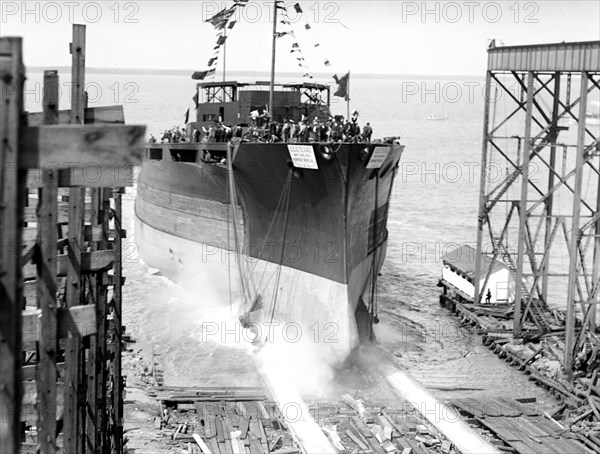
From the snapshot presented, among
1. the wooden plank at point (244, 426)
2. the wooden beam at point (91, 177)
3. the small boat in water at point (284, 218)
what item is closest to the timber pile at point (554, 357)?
the small boat in water at point (284, 218)

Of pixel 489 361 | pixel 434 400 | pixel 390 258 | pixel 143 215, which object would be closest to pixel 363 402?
pixel 434 400

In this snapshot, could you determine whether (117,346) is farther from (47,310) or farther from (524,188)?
(524,188)

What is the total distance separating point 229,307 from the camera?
28.2 meters

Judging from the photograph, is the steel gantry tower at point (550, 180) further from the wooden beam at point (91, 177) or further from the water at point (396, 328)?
the wooden beam at point (91, 177)

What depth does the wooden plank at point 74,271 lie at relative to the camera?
8578 millimetres

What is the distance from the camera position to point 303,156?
23031mm

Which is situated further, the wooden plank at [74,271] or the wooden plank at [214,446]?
the wooden plank at [214,446]

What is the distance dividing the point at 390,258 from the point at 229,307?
1428cm

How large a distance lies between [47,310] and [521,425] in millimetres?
13235

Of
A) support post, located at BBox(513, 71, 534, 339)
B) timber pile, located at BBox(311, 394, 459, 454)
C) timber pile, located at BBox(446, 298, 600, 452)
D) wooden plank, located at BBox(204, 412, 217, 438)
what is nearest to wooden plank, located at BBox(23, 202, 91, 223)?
wooden plank, located at BBox(204, 412, 217, 438)

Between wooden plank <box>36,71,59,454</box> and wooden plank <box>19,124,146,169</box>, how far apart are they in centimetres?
174

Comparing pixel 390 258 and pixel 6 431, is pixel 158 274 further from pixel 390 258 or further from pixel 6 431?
pixel 6 431

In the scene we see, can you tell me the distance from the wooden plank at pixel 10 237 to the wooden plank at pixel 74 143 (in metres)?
0.08

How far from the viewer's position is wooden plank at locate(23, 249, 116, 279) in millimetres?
8734
